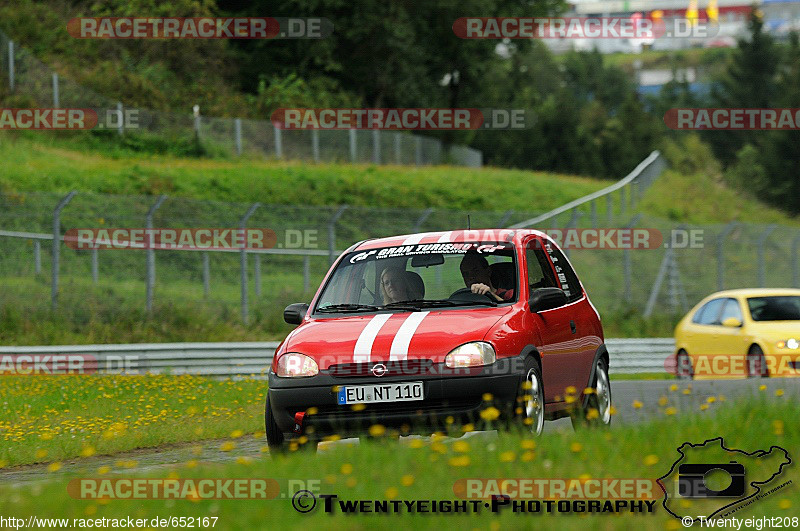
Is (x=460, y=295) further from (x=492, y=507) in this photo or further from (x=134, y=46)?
(x=134, y=46)

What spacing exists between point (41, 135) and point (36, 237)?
19444 millimetres

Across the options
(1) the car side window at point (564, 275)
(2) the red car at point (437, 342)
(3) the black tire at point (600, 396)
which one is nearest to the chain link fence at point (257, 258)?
(1) the car side window at point (564, 275)

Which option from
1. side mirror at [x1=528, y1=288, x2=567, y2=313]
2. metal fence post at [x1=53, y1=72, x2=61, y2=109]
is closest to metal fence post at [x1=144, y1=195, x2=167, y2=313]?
side mirror at [x1=528, y1=288, x2=567, y2=313]

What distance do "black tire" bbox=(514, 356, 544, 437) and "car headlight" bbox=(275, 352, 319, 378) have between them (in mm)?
1392

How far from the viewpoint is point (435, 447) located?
24.3 feet

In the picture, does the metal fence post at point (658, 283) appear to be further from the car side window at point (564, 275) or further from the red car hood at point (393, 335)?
the red car hood at point (393, 335)

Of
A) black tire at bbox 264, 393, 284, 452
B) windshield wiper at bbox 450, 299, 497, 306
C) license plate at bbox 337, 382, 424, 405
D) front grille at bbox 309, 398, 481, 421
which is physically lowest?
black tire at bbox 264, 393, 284, 452

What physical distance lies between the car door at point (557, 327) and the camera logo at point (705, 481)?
2.34 m

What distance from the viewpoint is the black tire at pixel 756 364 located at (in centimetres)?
1834

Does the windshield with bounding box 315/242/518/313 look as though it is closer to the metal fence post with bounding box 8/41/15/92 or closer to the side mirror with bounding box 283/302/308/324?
the side mirror with bounding box 283/302/308/324

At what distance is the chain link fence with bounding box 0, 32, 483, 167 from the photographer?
40344 millimetres

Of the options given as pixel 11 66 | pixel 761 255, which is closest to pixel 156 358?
pixel 761 255

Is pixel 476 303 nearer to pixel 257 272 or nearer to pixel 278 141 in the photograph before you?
pixel 257 272

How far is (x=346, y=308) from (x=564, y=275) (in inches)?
84.1
